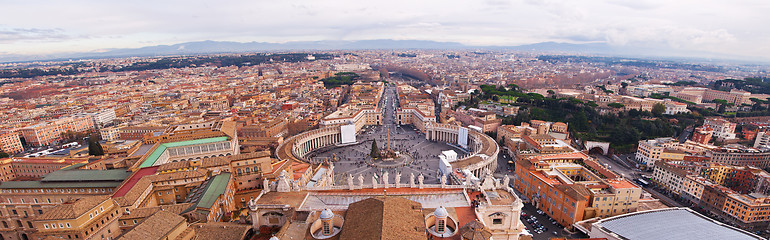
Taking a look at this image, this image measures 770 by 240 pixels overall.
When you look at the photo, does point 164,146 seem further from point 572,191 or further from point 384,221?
point 572,191

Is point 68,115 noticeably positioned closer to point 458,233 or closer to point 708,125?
point 458,233

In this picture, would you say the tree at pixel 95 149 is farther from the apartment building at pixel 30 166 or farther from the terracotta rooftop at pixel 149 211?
the terracotta rooftop at pixel 149 211

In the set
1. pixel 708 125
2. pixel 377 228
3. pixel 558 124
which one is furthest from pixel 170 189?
pixel 708 125

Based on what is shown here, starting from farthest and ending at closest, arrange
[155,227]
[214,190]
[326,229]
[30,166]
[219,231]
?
[30,166] < [214,190] < [219,231] < [326,229] < [155,227]

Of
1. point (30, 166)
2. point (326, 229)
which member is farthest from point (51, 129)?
point (326, 229)

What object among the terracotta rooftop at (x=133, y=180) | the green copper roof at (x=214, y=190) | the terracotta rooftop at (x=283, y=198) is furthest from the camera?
the terracotta rooftop at (x=133, y=180)

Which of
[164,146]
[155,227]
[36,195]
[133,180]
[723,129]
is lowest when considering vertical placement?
[723,129]

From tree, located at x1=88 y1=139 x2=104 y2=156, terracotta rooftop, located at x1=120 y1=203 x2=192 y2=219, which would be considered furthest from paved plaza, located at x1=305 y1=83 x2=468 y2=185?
tree, located at x1=88 y1=139 x2=104 y2=156

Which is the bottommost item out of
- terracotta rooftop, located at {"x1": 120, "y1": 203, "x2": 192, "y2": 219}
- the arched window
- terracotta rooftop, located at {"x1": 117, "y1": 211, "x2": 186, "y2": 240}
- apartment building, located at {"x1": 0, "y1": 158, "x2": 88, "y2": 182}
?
apartment building, located at {"x1": 0, "y1": 158, "x2": 88, "y2": 182}

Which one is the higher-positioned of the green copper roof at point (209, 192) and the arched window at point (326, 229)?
Answer: the arched window at point (326, 229)

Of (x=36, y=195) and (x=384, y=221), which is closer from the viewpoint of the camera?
(x=384, y=221)

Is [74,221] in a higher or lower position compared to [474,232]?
lower

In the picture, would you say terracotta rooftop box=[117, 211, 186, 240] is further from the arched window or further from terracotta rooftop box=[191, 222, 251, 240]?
the arched window

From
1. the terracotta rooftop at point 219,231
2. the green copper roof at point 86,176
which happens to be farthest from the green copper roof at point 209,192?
the green copper roof at point 86,176
